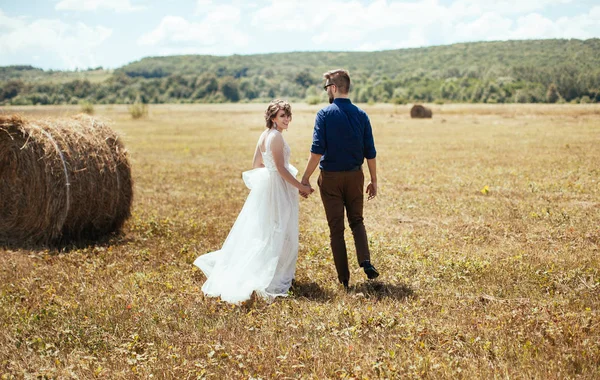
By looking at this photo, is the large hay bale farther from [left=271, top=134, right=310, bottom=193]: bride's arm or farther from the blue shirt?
the blue shirt

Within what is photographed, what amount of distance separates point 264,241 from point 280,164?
1.00 meters

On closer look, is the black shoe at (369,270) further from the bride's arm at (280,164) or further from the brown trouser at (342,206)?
the bride's arm at (280,164)

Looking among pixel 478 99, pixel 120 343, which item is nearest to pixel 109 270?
pixel 120 343

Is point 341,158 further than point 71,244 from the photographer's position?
No

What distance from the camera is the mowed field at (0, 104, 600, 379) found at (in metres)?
4.82

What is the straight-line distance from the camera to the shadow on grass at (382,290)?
255 inches

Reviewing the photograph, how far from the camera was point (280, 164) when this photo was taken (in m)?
6.82

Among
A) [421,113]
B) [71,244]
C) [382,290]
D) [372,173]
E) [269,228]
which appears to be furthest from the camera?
[421,113]

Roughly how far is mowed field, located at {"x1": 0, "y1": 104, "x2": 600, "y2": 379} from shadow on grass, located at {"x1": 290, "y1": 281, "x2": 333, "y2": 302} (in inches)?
1.0

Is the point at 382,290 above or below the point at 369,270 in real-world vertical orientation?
below

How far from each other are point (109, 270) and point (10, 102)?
115527 millimetres

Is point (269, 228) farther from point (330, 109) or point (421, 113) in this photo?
point (421, 113)

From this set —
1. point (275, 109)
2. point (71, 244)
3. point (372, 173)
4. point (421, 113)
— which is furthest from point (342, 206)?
point (421, 113)

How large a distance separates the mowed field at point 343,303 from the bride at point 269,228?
0.34m
